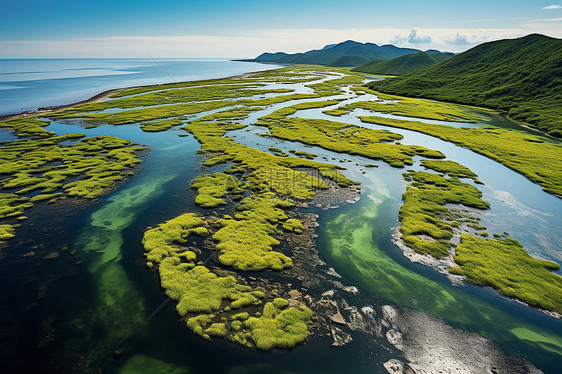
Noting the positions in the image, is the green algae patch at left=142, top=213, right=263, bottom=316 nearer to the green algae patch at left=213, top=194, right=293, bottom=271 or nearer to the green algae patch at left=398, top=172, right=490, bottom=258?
the green algae patch at left=213, top=194, right=293, bottom=271

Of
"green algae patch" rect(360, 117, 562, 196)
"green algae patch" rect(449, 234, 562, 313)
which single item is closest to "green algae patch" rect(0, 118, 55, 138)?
"green algae patch" rect(449, 234, 562, 313)

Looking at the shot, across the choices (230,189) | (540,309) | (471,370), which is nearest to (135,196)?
(230,189)

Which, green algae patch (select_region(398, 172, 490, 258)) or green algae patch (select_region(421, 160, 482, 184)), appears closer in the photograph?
green algae patch (select_region(398, 172, 490, 258))

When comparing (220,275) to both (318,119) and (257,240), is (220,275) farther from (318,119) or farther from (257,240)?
(318,119)

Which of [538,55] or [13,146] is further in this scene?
[538,55]

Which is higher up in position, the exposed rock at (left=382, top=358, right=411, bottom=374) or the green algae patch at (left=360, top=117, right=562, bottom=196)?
the green algae patch at (left=360, top=117, right=562, bottom=196)

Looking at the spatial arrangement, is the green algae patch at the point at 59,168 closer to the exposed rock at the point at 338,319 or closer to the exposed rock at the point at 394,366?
the exposed rock at the point at 338,319
